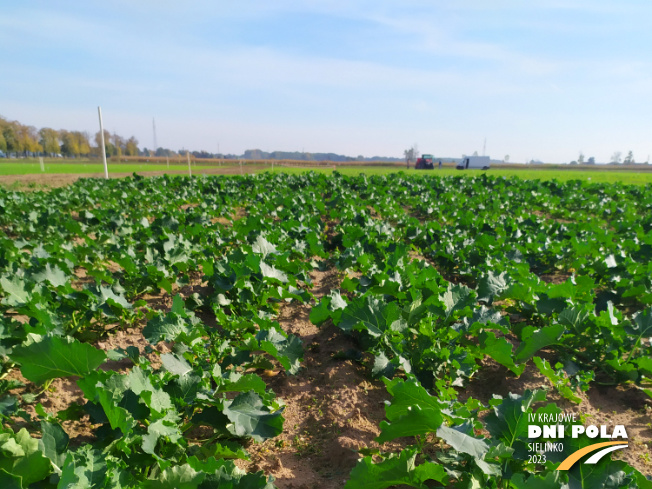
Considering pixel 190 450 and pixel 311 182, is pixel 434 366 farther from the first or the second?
pixel 311 182

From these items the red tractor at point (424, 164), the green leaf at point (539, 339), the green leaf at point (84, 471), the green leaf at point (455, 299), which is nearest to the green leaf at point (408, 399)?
the green leaf at point (84, 471)

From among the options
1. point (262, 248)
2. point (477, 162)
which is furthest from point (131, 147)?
point (262, 248)

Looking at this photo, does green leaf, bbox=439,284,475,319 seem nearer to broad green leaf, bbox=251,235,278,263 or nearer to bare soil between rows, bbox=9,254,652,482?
bare soil between rows, bbox=9,254,652,482

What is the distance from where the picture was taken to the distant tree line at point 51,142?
70688 mm

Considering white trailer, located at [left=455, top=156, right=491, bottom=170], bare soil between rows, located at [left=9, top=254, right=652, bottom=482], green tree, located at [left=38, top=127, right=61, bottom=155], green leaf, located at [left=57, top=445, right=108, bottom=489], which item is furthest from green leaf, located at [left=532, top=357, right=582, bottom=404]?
green tree, located at [left=38, top=127, right=61, bottom=155]

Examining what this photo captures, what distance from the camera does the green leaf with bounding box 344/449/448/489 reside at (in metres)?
1.86

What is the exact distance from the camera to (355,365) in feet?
12.1

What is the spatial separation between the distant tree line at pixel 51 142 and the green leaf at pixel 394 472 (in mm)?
65808

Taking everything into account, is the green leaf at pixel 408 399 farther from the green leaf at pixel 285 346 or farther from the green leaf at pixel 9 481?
the green leaf at pixel 9 481

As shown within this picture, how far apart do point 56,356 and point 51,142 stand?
328 ft

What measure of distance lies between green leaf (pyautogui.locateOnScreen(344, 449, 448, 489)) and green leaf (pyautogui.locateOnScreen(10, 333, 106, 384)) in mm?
1532

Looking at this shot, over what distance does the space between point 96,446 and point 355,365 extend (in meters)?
2.15

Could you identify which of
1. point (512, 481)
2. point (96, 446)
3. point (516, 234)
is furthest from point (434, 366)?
point (516, 234)

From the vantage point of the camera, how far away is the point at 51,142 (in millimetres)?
82125
